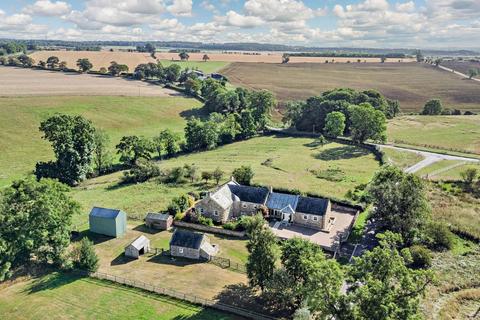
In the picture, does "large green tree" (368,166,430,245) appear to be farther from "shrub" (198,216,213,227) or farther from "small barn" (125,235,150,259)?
"small barn" (125,235,150,259)

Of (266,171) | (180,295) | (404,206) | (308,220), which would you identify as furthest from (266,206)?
(180,295)

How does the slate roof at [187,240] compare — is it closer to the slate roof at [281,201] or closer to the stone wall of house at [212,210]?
the stone wall of house at [212,210]

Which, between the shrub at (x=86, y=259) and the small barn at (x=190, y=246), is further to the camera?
the small barn at (x=190, y=246)

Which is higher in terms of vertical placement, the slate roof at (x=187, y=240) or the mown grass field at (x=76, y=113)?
the mown grass field at (x=76, y=113)

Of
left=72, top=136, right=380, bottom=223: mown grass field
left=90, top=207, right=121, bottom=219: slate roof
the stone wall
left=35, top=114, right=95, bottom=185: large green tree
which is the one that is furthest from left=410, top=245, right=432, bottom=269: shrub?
left=35, top=114, right=95, bottom=185: large green tree

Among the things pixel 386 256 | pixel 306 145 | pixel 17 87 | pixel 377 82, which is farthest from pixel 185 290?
pixel 377 82

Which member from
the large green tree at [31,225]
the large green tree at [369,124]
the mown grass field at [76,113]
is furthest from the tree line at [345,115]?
the large green tree at [31,225]
